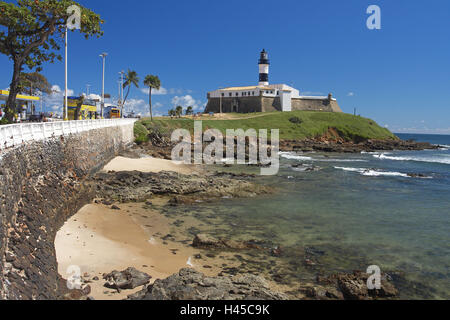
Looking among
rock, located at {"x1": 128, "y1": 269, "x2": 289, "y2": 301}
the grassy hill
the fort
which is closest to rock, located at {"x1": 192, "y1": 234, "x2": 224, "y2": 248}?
rock, located at {"x1": 128, "y1": 269, "x2": 289, "y2": 301}

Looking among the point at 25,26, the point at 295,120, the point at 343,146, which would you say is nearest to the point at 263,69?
the point at 295,120

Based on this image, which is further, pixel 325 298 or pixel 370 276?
pixel 370 276

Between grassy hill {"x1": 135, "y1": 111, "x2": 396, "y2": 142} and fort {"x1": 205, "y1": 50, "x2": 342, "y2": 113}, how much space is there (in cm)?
855

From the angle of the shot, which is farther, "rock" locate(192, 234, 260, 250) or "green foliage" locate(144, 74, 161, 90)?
"green foliage" locate(144, 74, 161, 90)

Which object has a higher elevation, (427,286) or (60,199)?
(60,199)

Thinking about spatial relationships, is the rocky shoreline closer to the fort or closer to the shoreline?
the fort

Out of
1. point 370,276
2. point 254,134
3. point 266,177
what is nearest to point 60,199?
point 370,276

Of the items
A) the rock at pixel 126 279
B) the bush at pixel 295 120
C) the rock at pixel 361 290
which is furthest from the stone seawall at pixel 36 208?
the bush at pixel 295 120

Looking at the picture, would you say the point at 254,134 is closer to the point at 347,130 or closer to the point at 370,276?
the point at 347,130

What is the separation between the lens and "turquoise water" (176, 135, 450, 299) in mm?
12664

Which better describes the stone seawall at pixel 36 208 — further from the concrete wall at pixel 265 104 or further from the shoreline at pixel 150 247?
the concrete wall at pixel 265 104
